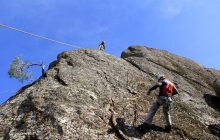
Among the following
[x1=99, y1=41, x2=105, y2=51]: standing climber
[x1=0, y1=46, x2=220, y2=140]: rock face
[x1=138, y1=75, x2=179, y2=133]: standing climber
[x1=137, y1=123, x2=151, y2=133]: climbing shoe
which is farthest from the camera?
[x1=99, y1=41, x2=105, y2=51]: standing climber

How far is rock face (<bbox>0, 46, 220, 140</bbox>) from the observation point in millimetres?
19594

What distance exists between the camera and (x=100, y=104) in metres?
22.0

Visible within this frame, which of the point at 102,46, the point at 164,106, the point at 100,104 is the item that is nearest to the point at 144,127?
the point at 164,106

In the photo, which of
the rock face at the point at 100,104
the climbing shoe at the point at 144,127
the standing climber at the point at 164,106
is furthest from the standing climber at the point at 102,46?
the climbing shoe at the point at 144,127

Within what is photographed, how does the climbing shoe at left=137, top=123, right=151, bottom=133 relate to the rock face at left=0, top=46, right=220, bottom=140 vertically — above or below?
below

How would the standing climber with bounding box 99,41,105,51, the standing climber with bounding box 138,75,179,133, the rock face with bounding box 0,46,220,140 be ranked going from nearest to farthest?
the rock face with bounding box 0,46,220,140 → the standing climber with bounding box 138,75,179,133 → the standing climber with bounding box 99,41,105,51

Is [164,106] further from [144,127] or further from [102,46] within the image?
[102,46]

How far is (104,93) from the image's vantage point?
2333 centimetres

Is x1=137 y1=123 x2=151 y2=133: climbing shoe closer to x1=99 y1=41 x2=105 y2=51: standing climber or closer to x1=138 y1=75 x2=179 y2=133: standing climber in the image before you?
x1=138 y1=75 x2=179 y2=133: standing climber

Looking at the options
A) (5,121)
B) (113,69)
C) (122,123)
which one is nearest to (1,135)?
(5,121)

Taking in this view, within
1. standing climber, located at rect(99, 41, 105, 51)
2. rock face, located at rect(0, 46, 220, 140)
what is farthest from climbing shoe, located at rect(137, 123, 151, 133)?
standing climber, located at rect(99, 41, 105, 51)

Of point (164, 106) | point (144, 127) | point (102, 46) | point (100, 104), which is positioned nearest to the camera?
point (144, 127)

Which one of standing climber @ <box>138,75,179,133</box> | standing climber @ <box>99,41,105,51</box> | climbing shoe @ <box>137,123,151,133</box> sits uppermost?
standing climber @ <box>99,41,105,51</box>

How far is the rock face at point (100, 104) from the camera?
1959cm
